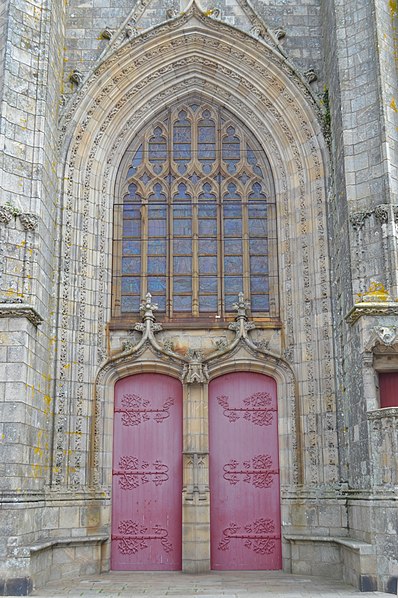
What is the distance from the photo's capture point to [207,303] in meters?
11.3

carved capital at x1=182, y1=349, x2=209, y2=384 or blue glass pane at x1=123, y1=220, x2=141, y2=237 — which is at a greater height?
blue glass pane at x1=123, y1=220, x2=141, y2=237

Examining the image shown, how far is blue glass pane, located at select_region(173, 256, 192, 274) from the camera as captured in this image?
11477mm

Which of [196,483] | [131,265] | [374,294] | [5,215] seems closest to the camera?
[374,294]

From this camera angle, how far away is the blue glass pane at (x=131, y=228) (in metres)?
11.7

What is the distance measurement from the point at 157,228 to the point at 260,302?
1.98 metres

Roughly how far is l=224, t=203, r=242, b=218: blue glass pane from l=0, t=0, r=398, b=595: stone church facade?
24 mm

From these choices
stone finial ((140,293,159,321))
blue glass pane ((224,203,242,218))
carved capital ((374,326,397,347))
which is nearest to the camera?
carved capital ((374,326,397,347))

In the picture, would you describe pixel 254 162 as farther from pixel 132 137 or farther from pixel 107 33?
pixel 107 33

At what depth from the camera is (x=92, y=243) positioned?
11.3 m

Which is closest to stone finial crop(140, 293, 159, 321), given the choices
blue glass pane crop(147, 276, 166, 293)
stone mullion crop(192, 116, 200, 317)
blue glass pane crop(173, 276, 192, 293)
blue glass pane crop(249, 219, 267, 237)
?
blue glass pane crop(147, 276, 166, 293)

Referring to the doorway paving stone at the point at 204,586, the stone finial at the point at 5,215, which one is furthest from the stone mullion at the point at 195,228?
the doorway paving stone at the point at 204,586

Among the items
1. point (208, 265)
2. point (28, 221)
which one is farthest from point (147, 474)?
point (28, 221)

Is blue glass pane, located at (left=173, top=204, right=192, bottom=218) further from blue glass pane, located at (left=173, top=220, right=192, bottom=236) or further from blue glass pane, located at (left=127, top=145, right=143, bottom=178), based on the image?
blue glass pane, located at (left=127, top=145, right=143, bottom=178)

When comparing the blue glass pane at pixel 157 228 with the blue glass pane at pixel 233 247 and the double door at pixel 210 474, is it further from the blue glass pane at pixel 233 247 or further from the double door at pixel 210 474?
A: the double door at pixel 210 474
